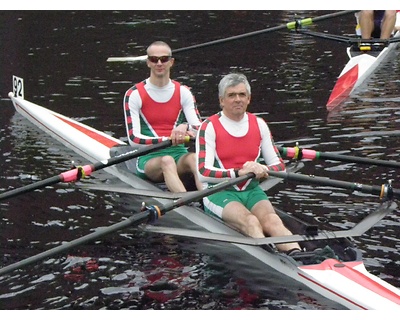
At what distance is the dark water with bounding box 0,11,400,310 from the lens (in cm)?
702

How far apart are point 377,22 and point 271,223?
7113mm

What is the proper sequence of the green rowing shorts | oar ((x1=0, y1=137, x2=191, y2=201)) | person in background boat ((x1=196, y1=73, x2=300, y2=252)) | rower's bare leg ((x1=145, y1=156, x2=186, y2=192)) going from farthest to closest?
the green rowing shorts
rower's bare leg ((x1=145, y1=156, x2=186, y2=192))
oar ((x1=0, y1=137, x2=191, y2=201))
person in background boat ((x1=196, y1=73, x2=300, y2=252))

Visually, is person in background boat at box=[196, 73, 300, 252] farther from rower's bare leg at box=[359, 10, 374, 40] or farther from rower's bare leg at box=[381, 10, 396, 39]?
rower's bare leg at box=[381, 10, 396, 39]

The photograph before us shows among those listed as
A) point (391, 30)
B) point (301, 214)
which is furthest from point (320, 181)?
point (391, 30)

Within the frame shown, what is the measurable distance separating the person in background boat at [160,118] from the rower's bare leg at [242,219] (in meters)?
1.02

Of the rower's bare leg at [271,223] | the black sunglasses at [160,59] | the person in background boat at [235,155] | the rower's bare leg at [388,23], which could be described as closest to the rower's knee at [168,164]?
the person in background boat at [235,155]

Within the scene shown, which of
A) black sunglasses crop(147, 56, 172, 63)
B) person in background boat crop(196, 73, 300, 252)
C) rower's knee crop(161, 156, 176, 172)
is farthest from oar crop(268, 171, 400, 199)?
black sunglasses crop(147, 56, 172, 63)

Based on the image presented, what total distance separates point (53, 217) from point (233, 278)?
2.26 m

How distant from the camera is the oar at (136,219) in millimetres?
6342

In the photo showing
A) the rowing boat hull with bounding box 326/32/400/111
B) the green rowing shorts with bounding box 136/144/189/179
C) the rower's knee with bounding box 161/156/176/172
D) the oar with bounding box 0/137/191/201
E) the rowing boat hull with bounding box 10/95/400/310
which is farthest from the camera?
the rowing boat hull with bounding box 326/32/400/111

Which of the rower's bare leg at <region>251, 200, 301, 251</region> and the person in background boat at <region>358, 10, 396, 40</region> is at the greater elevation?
the person in background boat at <region>358, 10, 396, 40</region>

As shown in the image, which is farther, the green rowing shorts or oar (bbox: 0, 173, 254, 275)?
the green rowing shorts

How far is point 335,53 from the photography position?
50.6 feet

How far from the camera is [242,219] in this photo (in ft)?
23.9
